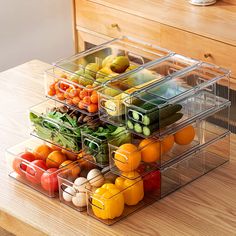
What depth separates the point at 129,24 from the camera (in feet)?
13.3

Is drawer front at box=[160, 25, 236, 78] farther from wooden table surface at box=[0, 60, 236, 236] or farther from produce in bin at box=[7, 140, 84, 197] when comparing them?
produce in bin at box=[7, 140, 84, 197]

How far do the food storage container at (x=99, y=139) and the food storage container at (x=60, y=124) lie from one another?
1.6 inches

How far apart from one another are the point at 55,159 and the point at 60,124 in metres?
0.12

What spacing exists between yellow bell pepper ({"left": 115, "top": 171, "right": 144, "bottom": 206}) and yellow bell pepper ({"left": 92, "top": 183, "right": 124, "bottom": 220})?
3 centimetres

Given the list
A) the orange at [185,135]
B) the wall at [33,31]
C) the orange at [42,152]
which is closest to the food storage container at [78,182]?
the orange at [42,152]

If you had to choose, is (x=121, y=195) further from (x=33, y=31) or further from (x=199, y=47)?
(x=33, y=31)

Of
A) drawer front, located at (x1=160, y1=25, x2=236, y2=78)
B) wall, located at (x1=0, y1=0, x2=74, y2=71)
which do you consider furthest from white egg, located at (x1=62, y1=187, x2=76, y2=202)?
wall, located at (x1=0, y1=0, x2=74, y2=71)

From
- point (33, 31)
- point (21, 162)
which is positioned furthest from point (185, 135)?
point (33, 31)

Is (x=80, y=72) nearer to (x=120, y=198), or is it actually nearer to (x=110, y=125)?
(x=110, y=125)

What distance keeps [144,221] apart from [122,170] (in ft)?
0.55

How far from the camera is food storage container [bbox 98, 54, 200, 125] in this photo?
91.9 inches

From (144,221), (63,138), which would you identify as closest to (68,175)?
(63,138)

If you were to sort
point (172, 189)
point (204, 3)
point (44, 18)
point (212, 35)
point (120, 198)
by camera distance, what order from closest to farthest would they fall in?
point (120, 198) < point (172, 189) < point (212, 35) < point (204, 3) < point (44, 18)

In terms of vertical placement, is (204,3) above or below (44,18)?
above
